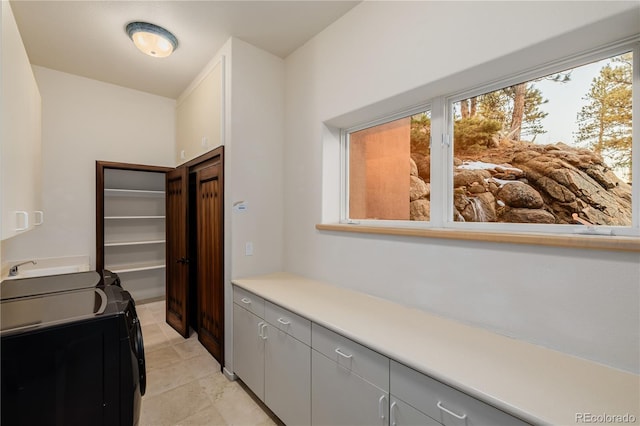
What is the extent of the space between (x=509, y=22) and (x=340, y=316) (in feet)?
5.59

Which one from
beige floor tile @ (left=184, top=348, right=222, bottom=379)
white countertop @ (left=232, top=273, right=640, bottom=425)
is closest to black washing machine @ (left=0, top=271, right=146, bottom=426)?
white countertop @ (left=232, top=273, right=640, bottom=425)

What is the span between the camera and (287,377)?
180 centimetres

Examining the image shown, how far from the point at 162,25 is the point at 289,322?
2524mm

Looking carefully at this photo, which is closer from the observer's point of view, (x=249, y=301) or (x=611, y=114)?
(x=611, y=114)

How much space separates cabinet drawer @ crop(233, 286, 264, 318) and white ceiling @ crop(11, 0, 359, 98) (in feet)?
7.07

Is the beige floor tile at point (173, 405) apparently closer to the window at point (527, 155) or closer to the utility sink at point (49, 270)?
the utility sink at point (49, 270)

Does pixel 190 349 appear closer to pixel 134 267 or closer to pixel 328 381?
pixel 134 267

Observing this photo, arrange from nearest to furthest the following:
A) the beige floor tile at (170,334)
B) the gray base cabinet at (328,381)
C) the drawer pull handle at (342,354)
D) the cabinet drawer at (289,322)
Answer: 1. the gray base cabinet at (328,381)
2. the drawer pull handle at (342,354)
3. the cabinet drawer at (289,322)
4. the beige floor tile at (170,334)

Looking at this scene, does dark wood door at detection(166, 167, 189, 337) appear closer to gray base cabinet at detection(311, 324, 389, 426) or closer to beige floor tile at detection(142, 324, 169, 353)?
beige floor tile at detection(142, 324, 169, 353)

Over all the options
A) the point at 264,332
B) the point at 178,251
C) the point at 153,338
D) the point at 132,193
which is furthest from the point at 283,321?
the point at 132,193

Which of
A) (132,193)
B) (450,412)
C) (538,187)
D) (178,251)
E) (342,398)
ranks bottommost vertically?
(342,398)

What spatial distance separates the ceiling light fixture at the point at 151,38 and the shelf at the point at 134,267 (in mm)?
2907

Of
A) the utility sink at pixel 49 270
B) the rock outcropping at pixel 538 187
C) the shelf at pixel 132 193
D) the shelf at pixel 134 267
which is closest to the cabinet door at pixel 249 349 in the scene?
the rock outcropping at pixel 538 187

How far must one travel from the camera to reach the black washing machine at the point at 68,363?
108cm
